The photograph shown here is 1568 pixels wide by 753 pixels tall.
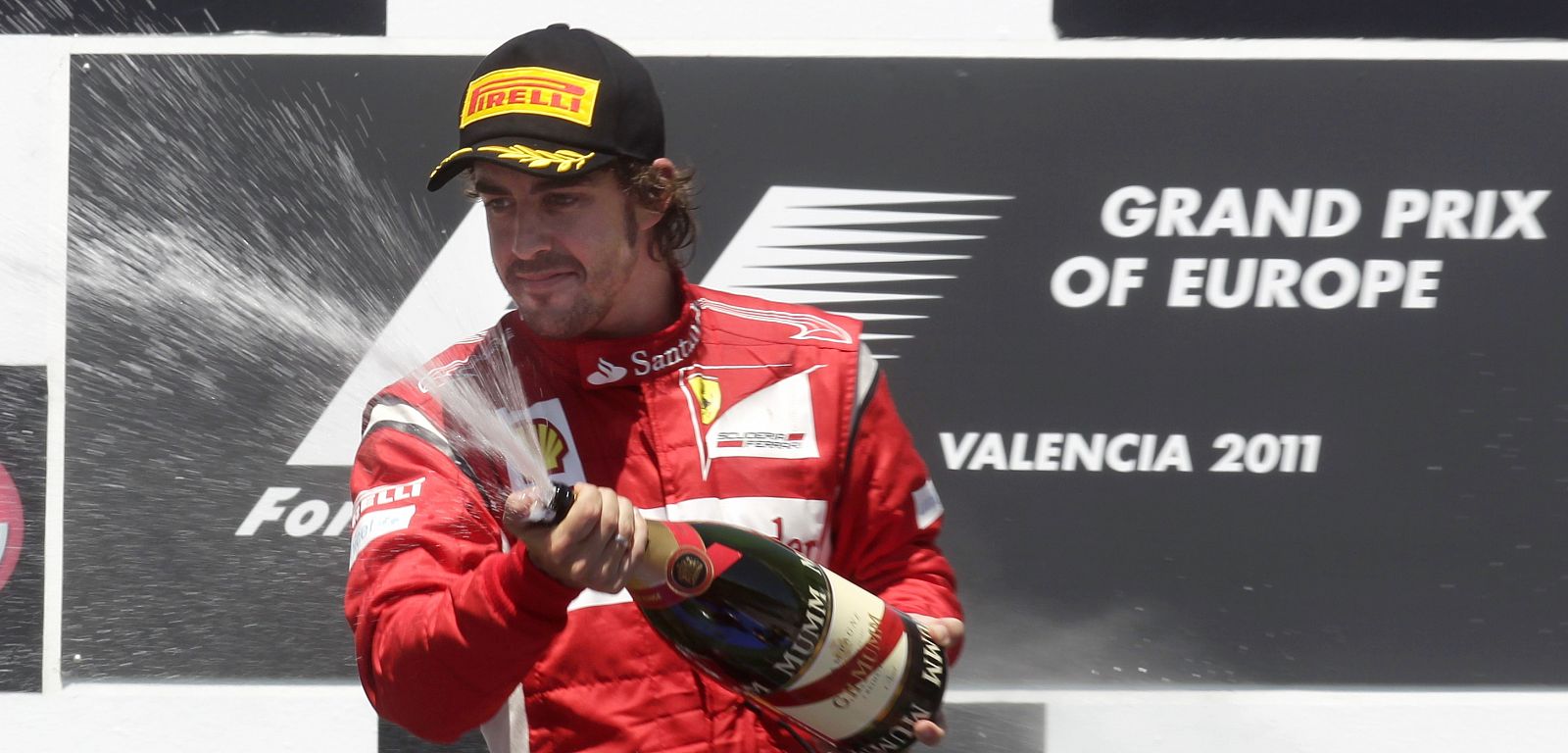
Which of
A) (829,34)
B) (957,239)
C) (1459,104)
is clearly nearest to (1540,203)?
(1459,104)

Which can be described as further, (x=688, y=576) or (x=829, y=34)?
(x=829, y=34)

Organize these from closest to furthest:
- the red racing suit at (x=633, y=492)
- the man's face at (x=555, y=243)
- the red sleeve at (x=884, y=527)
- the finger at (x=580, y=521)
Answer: the finger at (x=580, y=521)
the red racing suit at (x=633, y=492)
the man's face at (x=555, y=243)
the red sleeve at (x=884, y=527)

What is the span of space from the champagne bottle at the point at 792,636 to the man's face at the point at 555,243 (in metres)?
0.28

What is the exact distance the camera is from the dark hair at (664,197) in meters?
1.53

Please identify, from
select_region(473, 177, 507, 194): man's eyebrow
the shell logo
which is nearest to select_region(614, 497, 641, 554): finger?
the shell logo

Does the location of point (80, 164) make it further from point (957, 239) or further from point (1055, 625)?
point (1055, 625)

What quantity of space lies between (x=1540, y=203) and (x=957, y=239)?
0.85 m

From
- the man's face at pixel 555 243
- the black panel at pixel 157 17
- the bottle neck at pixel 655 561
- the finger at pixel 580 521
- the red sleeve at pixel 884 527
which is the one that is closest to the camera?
the finger at pixel 580 521

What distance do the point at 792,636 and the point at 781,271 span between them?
0.88 meters

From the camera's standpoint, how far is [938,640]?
58.7 inches

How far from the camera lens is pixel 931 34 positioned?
209cm

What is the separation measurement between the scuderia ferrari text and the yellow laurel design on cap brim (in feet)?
3.00

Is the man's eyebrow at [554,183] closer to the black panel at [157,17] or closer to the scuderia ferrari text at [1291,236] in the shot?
the black panel at [157,17]

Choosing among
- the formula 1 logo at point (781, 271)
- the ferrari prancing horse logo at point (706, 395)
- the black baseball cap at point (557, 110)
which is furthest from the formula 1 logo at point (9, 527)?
the ferrari prancing horse logo at point (706, 395)
